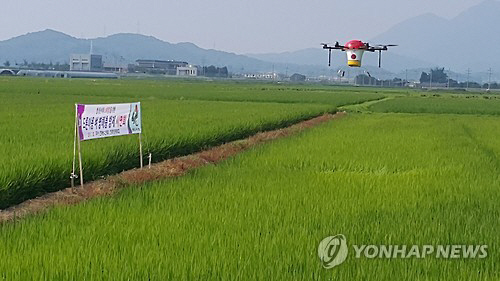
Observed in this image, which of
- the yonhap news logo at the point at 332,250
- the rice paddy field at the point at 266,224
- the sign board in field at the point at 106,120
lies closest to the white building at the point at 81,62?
the sign board in field at the point at 106,120

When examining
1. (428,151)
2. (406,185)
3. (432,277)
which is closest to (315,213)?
(432,277)

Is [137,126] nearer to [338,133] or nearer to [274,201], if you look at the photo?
[274,201]

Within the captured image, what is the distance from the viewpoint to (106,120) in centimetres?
841

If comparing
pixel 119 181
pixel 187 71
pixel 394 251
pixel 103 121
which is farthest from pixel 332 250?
pixel 187 71

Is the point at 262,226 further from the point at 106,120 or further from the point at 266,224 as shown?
the point at 106,120

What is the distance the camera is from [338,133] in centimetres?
1655

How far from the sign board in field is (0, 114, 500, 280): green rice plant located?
50.3 inches

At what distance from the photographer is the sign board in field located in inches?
309

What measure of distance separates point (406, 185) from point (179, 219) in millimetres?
3742

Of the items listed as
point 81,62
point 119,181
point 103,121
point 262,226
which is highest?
point 81,62

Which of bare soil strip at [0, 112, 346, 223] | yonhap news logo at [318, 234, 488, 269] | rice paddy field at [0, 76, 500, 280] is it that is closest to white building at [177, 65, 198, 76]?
bare soil strip at [0, 112, 346, 223]

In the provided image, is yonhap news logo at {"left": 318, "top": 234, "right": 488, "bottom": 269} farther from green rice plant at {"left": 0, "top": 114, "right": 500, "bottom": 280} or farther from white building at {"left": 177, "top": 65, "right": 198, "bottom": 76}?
white building at {"left": 177, "top": 65, "right": 198, "bottom": 76}

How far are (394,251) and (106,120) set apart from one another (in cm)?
522

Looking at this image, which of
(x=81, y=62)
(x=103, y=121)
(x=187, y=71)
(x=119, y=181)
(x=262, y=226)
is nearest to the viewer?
(x=262, y=226)
